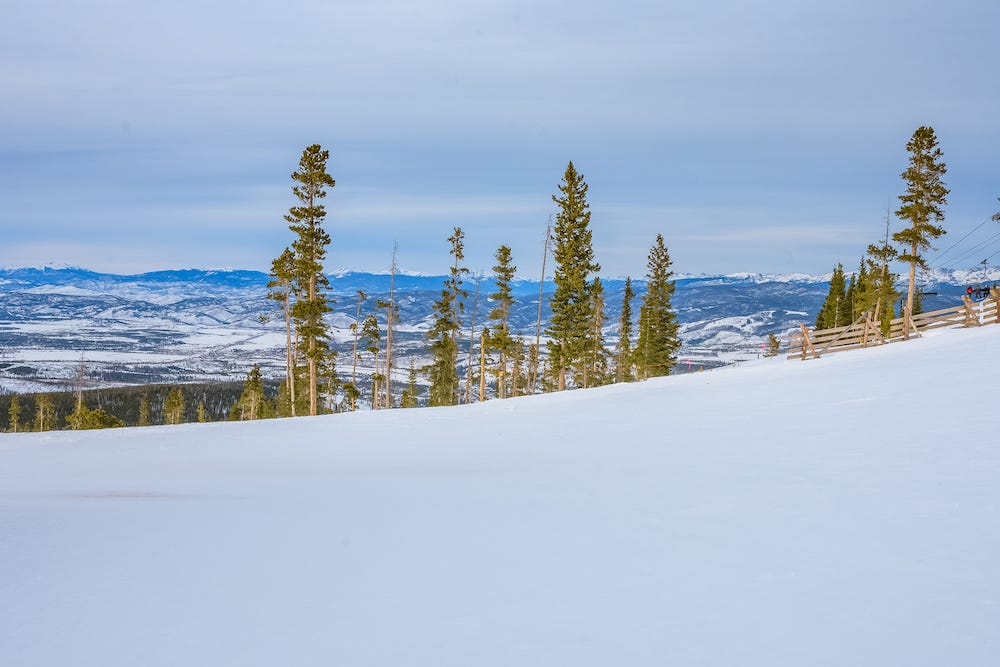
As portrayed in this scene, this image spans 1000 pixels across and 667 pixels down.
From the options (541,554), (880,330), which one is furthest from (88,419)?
(880,330)

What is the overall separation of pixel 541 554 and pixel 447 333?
44.3 metres

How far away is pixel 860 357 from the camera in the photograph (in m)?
26.6

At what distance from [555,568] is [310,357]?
28.6 m

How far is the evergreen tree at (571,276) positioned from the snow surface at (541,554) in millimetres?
30960

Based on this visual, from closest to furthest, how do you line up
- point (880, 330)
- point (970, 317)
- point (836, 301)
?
point (970, 317) → point (880, 330) → point (836, 301)

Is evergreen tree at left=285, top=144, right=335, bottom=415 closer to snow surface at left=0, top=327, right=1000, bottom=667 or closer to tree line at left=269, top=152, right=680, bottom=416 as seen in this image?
tree line at left=269, top=152, right=680, bottom=416

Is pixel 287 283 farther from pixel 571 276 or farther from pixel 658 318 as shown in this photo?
pixel 658 318

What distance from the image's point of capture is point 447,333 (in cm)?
5038

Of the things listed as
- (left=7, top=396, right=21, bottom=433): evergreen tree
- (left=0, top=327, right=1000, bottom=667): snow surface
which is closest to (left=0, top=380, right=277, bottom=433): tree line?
(left=7, top=396, right=21, bottom=433): evergreen tree

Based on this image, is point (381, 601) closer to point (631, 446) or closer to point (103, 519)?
point (103, 519)

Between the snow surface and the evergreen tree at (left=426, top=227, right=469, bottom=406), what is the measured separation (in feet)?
97.9

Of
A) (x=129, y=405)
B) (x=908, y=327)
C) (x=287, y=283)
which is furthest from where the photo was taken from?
(x=129, y=405)

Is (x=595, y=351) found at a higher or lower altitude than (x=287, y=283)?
lower

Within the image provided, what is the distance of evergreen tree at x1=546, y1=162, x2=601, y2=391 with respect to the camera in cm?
4334
